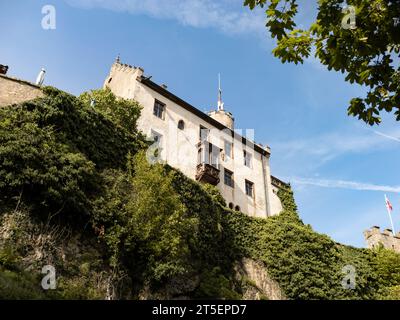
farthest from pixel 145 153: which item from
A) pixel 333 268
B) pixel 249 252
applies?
pixel 333 268

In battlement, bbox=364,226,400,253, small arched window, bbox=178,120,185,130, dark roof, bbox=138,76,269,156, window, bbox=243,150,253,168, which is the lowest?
battlement, bbox=364,226,400,253

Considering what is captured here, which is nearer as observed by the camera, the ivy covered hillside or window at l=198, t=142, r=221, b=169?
the ivy covered hillside

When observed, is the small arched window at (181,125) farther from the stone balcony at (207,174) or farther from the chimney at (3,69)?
the chimney at (3,69)

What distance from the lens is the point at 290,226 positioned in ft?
88.6

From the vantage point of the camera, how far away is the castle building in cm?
3086

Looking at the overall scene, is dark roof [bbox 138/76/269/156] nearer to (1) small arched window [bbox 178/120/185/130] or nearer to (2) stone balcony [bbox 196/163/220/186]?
(1) small arched window [bbox 178/120/185/130]

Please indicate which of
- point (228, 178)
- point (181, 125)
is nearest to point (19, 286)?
point (181, 125)

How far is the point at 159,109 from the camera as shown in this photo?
105 feet

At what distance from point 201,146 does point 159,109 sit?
427cm

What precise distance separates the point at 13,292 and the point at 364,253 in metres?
25.6

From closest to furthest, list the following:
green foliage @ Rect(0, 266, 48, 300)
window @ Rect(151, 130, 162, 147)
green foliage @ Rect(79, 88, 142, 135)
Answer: green foliage @ Rect(0, 266, 48, 300)
green foliage @ Rect(79, 88, 142, 135)
window @ Rect(151, 130, 162, 147)

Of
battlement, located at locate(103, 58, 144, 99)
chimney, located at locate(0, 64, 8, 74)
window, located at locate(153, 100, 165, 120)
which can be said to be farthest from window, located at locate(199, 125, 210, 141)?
chimney, located at locate(0, 64, 8, 74)
